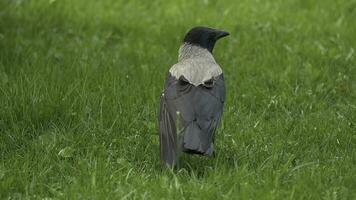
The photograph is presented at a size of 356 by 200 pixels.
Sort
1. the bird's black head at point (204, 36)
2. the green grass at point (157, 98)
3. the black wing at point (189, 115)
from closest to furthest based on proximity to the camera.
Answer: the green grass at point (157, 98) → the black wing at point (189, 115) → the bird's black head at point (204, 36)

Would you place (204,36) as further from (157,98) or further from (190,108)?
(190,108)

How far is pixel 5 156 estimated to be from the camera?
5629 millimetres

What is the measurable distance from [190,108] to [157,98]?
50.9 inches

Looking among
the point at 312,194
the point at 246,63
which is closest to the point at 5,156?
the point at 312,194

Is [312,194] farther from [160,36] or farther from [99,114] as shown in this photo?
[160,36]

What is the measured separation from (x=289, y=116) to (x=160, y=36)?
2772 mm

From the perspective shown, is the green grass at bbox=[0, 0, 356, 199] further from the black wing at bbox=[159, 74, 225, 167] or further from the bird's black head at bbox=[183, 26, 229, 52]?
the bird's black head at bbox=[183, 26, 229, 52]

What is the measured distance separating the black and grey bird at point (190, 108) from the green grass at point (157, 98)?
0.18 metres

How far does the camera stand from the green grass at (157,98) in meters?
5.12

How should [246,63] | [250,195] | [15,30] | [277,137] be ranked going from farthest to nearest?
[15,30] → [246,63] → [277,137] → [250,195]

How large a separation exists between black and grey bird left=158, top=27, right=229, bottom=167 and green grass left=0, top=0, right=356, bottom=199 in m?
0.18

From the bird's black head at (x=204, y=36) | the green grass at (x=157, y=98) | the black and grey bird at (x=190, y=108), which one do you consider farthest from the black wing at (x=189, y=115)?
the bird's black head at (x=204, y=36)

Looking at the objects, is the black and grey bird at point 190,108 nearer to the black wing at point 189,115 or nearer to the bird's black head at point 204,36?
the black wing at point 189,115

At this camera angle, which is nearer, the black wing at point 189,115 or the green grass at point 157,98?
the green grass at point 157,98
